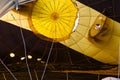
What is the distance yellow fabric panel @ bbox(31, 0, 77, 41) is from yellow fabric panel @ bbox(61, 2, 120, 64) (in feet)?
0.23

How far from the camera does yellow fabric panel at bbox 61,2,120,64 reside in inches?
95.7

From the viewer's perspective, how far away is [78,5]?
241 cm

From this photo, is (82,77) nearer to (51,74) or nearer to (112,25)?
(51,74)

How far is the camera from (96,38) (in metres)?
2.46

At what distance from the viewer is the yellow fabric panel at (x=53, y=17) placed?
2.40 meters

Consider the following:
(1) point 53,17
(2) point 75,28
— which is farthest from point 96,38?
(1) point 53,17

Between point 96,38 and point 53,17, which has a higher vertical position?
point 53,17

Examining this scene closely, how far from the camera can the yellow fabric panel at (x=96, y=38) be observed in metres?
2.43

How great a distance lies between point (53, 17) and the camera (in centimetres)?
242

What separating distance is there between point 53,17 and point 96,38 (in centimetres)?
38

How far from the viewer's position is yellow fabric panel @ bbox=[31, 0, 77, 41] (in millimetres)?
2396

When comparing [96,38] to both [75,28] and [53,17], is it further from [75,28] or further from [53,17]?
[53,17]

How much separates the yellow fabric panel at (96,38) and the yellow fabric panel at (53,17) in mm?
69

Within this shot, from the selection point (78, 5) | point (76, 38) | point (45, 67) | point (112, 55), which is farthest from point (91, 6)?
point (45, 67)
